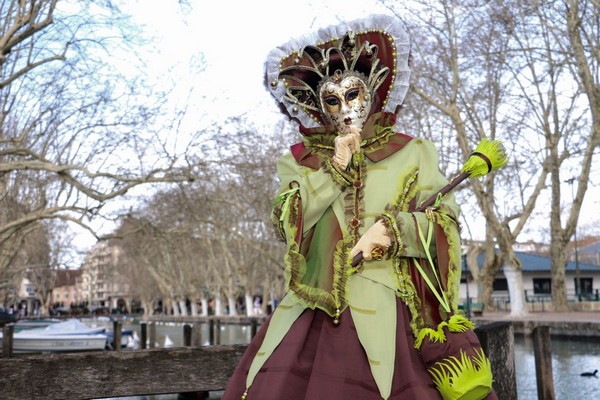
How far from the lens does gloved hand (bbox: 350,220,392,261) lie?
2.17 meters

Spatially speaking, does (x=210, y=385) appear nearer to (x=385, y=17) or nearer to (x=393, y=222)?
(x=393, y=222)

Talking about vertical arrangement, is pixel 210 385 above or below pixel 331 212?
below

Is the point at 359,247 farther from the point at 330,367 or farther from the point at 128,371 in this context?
the point at 128,371

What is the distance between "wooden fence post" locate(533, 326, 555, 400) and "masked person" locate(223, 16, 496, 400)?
4907 mm

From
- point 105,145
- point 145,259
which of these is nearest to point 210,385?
point 105,145

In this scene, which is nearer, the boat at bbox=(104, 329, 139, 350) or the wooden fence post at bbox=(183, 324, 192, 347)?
the wooden fence post at bbox=(183, 324, 192, 347)

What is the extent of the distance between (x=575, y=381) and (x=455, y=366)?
378 inches

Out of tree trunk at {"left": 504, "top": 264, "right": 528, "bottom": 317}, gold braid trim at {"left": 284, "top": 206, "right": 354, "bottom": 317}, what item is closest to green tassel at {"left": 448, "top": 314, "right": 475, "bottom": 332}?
gold braid trim at {"left": 284, "top": 206, "right": 354, "bottom": 317}

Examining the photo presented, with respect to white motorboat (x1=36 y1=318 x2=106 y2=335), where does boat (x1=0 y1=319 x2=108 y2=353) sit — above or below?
below

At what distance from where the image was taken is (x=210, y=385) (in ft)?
10.6

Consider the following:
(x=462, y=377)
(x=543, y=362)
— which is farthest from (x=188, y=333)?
(x=462, y=377)

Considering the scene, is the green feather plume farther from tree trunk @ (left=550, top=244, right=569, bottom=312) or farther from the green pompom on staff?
tree trunk @ (left=550, top=244, right=569, bottom=312)

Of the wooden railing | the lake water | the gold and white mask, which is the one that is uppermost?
the gold and white mask

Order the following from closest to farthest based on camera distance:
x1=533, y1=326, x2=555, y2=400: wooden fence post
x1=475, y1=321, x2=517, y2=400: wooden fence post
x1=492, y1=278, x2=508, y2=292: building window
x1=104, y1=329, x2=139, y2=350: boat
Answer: x1=475, y1=321, x2=517, y2=400: wooden fence post
x1=533, y1=326, x2=555, y2=400: wooden fence post
x1=104, y1=329, x2=139, y2=350: boat
x1=492, y1=278, x2=508, y2=292: building window
